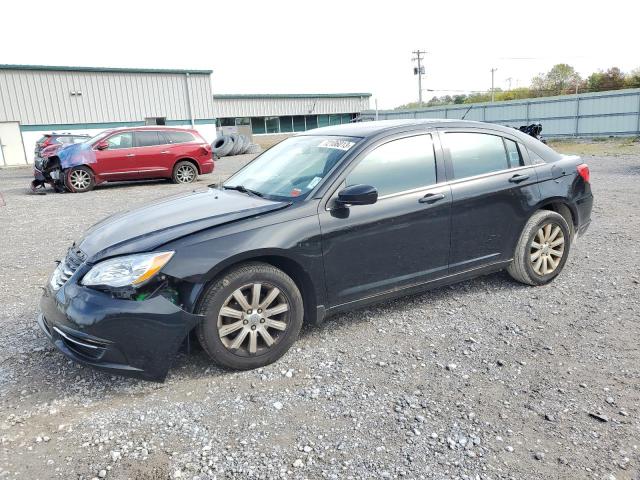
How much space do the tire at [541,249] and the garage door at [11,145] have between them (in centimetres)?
2975

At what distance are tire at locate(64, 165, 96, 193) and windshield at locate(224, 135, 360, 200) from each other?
34.0 ft

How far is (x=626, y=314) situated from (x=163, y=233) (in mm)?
3709

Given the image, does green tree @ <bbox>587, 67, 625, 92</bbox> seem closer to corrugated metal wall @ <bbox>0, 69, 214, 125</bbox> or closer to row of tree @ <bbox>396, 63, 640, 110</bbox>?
row of tree @ <bbox>396, 63, 640, 110</bbox>

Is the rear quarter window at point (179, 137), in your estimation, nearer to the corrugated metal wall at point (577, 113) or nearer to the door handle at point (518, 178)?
the door handle at point (518, 178)

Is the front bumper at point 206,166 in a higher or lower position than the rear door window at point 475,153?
lower

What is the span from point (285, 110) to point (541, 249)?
49.1 m

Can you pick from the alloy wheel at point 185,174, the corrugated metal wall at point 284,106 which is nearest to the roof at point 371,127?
the alloy wheel at point 185,174

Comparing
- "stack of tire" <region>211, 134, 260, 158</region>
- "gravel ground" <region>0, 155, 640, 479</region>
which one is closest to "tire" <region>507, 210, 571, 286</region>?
"gravel ground" <region>0, 155, 640, 479</region>

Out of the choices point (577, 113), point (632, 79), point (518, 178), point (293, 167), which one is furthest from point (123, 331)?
point (632, 79)

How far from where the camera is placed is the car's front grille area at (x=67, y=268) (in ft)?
11.1

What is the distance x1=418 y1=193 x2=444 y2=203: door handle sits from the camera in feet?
13.2

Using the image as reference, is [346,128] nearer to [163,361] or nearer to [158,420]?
[163,361]

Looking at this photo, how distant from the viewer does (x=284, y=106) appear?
51.6 metres

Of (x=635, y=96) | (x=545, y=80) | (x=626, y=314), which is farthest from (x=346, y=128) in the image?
(x=545, y=80)
